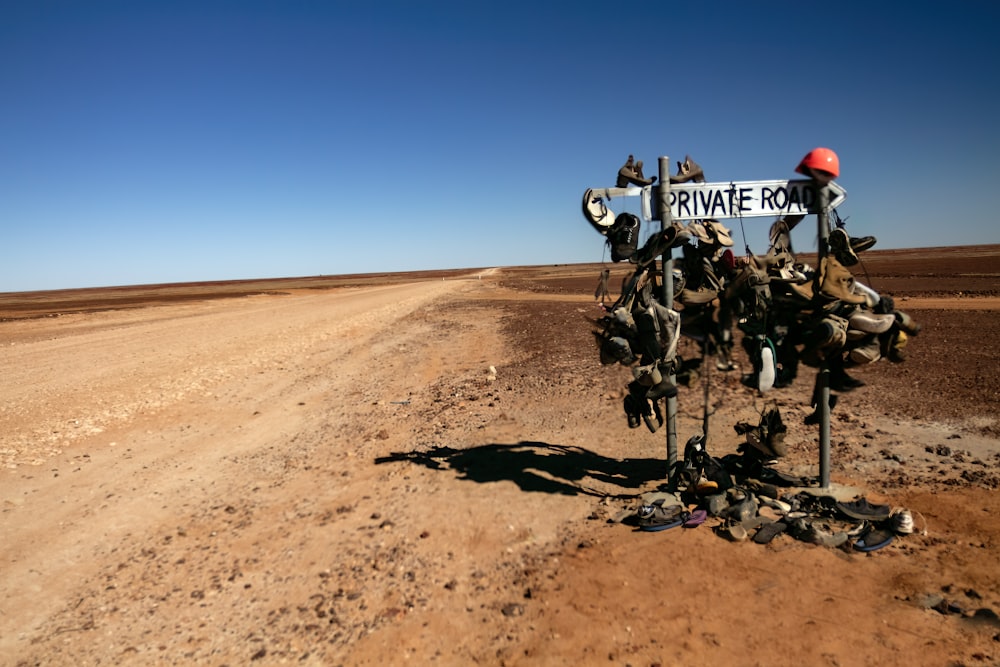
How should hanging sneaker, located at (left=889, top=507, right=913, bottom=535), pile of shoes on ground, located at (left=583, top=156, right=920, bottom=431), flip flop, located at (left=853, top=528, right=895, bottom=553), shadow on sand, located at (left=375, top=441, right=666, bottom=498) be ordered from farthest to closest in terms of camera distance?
shadow on sand, located at (left=375, top=441, right=666, bottom=498) → pile of shoes on ground, located at (left=583, top=156, right=920, bottom=431) → hanging sneaker, located at (left=889, top=507, right=913, bottom=535) → flip flop, located at (left=853, top=528, right=895, bottom=553)

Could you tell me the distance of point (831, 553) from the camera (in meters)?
4.55

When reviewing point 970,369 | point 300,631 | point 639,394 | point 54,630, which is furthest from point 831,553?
point 970,369

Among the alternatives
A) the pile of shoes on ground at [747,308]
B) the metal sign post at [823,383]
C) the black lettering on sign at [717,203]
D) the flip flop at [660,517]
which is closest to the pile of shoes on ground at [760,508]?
the flip flop at [660,517]

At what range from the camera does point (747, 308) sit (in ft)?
17.1

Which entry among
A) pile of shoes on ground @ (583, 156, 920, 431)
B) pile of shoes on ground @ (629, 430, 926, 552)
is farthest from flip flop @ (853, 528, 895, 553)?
pile of shoes on ground @ (583, 156, 920, 431)

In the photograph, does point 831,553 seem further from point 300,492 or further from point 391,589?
point 300,492

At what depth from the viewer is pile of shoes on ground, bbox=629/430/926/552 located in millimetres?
4742

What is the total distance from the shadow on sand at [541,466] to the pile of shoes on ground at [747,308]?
4.42 ft

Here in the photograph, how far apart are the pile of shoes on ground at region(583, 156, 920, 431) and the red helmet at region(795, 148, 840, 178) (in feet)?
1.62

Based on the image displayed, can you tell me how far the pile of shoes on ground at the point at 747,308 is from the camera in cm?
507

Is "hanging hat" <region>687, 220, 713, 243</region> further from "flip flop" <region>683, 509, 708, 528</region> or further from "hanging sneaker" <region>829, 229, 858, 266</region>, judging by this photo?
"flip flop" <region>683, 509, 708, 528</region>

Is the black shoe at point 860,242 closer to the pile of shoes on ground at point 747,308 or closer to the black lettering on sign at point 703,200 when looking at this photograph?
the pile of shoes on ground at point 747,308

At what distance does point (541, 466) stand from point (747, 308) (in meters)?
3.10

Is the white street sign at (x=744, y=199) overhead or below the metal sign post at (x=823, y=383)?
overhead
